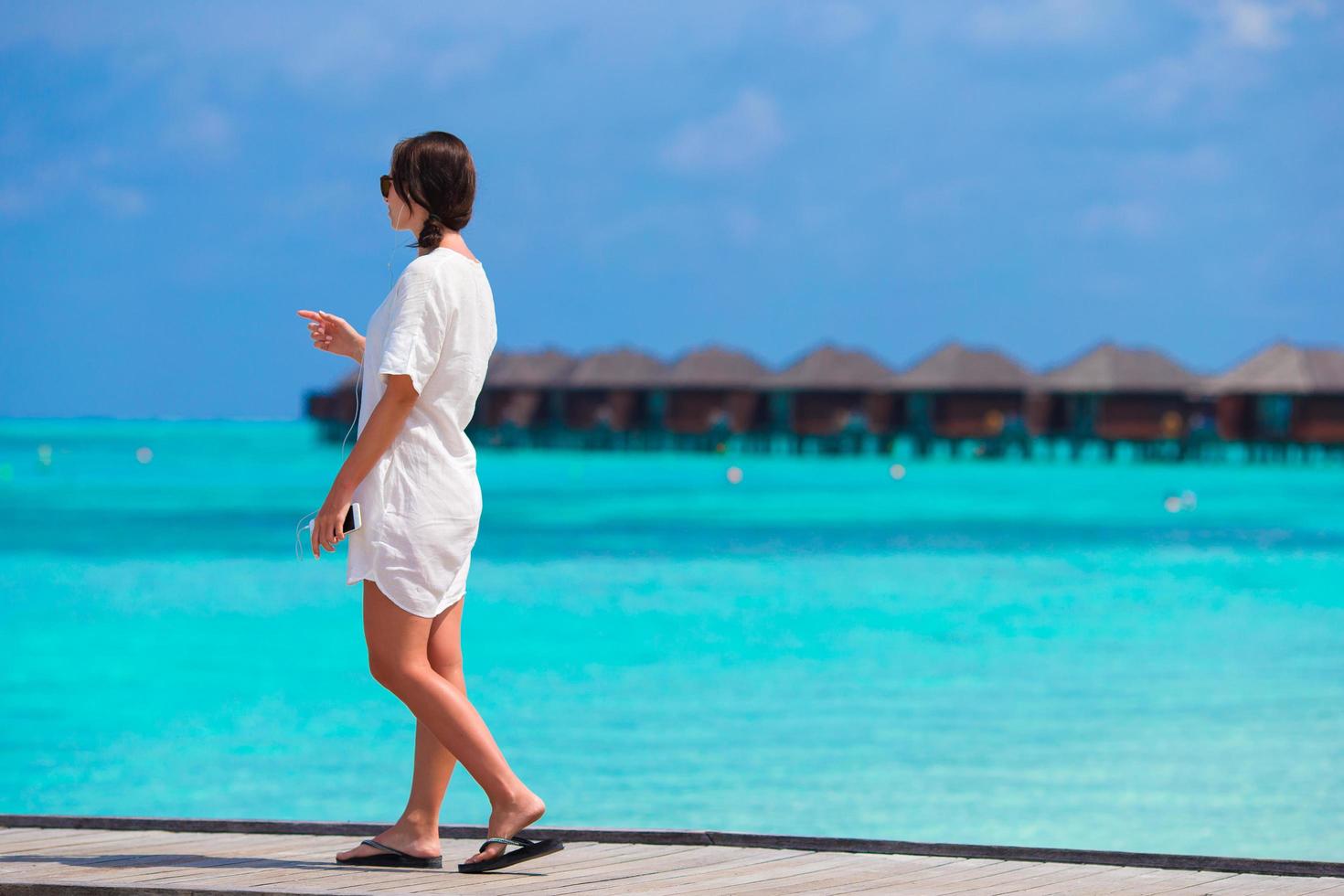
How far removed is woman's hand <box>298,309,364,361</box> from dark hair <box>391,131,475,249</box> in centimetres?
31

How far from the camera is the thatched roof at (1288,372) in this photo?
50.9 metres

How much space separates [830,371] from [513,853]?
56.2m

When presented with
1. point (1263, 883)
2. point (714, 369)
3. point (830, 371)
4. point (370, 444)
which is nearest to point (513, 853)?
point (370, 444)

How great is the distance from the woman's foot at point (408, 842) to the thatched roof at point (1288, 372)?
51025mm

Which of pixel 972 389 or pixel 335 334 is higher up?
pixel 972 389

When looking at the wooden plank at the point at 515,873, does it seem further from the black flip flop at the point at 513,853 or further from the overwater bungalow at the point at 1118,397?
the overwater bungalow at the point at 1118,397

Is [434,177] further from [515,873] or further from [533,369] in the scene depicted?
[533,369]

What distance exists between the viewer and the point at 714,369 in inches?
2400

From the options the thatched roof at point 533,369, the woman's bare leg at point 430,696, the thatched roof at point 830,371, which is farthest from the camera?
the thatched roof at point 533,369

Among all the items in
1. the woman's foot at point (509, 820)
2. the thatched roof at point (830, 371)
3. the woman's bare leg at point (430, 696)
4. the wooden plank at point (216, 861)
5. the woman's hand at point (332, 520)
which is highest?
the thatched roof at point (830, 371)

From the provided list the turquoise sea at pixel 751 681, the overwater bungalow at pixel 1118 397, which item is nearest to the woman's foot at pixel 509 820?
the turquoise sea at pixel 751 681

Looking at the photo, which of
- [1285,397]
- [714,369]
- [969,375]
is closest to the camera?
[1285,397]

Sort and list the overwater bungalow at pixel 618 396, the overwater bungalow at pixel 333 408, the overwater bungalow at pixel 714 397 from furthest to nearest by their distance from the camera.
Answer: the overwater bungalow at pixel 333 408
the overwater bungalow at pixel 618 396
the overwater bungalow at pixel 714 397

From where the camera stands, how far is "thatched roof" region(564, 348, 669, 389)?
61.8 metres
